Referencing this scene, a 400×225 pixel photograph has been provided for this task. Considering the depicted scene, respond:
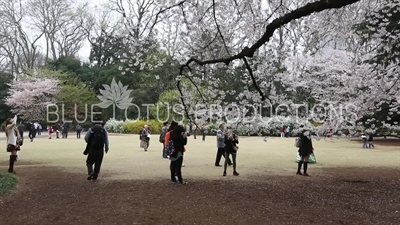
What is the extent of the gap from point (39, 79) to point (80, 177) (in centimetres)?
3207

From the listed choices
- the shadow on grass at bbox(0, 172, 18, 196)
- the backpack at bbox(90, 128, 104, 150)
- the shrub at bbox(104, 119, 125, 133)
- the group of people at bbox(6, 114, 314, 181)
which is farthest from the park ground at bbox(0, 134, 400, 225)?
the shrub at bbox(104, 119, 125, 133)

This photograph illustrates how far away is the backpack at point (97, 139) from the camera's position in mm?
7973

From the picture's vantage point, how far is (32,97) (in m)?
36.5

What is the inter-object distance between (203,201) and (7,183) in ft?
12.7

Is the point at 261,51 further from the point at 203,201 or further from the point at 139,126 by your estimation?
the point at 139,126

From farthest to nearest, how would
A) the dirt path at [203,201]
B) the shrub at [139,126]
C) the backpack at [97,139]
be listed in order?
1. the shrub at [139,126]
2. the backpack at [97,139]
3. the dirt path at [203,201]

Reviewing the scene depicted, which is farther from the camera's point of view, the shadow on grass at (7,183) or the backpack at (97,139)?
the backpack at (97,139)

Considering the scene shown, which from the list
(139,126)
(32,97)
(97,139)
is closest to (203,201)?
(97,139)

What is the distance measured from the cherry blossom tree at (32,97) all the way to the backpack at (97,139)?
102 ft

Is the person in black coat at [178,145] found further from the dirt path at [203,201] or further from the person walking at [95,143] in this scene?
the person walking at [95,143]

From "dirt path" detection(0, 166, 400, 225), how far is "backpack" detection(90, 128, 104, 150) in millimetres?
755

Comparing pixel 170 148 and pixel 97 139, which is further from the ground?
pixel 97 139

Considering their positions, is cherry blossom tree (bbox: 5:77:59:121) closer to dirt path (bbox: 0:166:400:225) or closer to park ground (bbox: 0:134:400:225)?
park ground (bbox: 0:134:400:225)

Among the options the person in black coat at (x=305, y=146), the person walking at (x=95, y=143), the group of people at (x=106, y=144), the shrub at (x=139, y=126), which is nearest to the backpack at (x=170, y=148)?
the group of people at (x=106, y=144)
